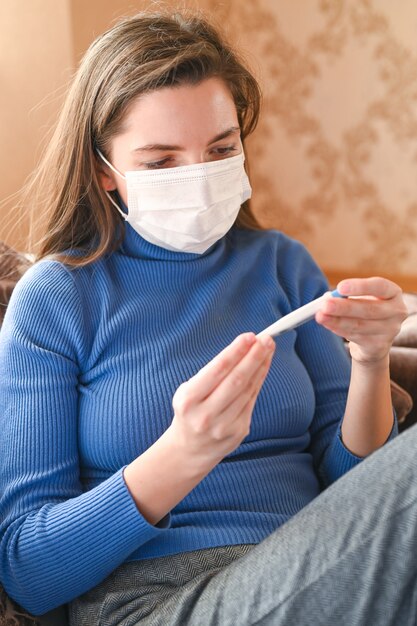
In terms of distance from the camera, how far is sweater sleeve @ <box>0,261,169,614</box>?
3.29 feet

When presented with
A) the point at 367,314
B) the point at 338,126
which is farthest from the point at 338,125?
the point at 367,314

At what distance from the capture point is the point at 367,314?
104cm

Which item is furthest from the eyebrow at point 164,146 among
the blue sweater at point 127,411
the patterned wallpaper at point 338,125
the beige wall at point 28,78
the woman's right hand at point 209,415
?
the patterned wallpaper at point 338,125

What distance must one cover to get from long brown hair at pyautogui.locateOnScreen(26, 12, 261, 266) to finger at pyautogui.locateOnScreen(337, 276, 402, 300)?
0.40 meters

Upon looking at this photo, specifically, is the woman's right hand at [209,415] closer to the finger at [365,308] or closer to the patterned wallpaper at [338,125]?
the finger at [365,308]

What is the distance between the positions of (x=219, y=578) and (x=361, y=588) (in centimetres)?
18

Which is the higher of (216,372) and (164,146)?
(164,146)

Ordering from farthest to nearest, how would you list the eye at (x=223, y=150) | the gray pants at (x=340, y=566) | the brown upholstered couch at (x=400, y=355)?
the brown upholstered couch at (x=400, y=355) → the eye at (x=223, y=150) → the gray pants at (x=340, y=566)

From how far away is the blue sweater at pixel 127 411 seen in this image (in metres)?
1.01

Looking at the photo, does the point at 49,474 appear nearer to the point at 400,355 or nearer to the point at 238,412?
the point at 238,412

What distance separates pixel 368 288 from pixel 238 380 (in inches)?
9.9

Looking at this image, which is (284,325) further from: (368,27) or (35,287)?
(368,27)

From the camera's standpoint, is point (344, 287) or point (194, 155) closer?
point (344, 287)

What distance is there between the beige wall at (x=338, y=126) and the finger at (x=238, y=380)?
2.58 meters
